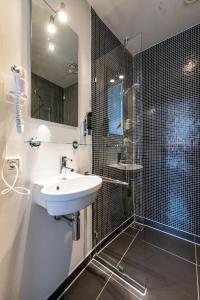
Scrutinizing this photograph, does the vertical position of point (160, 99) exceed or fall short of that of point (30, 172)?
it exceeds it

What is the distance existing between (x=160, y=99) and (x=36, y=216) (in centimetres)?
207

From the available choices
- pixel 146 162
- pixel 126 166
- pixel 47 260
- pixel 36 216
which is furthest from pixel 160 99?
pixel 47 260

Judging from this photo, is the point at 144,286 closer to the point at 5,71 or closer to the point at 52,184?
the point at 52,184

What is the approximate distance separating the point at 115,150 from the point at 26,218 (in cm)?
120

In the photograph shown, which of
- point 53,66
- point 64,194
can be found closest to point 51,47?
point 53,66

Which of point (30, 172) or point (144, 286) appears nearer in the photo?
point (30, 172)

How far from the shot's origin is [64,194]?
88 centimetres

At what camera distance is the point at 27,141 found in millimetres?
1063

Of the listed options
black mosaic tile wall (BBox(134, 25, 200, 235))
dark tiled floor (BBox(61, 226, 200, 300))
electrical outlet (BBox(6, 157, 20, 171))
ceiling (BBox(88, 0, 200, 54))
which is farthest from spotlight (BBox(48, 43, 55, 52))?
dark tiled floor (BBox(61, 226, 200, 300))

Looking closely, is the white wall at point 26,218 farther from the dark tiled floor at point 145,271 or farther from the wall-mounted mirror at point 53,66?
the dark tiled floor at point 145,271

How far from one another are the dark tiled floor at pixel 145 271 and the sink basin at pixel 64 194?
2.86 feet

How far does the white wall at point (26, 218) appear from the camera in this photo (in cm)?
94

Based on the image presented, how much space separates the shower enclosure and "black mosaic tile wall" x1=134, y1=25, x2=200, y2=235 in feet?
0.77

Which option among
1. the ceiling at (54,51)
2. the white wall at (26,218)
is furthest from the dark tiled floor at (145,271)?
the ceiling at (54,51)
